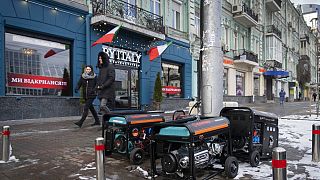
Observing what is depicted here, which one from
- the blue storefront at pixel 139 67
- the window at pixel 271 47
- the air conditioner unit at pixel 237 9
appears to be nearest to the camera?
the blue storefront at pixel 139 67

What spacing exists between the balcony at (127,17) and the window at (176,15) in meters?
2.41

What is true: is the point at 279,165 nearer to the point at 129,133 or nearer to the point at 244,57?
the point at 129,133

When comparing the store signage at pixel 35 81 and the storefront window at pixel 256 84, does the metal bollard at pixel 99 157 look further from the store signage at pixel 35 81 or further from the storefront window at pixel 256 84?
the storefront window at pixel 256 84

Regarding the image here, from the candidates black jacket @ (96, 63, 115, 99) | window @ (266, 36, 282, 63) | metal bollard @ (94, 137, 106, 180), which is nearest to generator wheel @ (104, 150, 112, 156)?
metal bollard @ (94, 137, 106, 180)

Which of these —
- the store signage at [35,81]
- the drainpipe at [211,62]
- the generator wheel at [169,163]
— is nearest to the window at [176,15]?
the store signage at [35,81]

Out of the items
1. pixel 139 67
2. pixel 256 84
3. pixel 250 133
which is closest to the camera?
pixel 250 133

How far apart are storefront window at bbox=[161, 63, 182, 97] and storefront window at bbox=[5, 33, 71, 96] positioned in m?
7.28

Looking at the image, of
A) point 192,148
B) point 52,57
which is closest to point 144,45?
point 52,57

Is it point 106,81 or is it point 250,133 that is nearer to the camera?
point 250,133

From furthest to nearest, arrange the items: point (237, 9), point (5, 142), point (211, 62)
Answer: point (237, 9) → point (211, 62) → point (5, 142)

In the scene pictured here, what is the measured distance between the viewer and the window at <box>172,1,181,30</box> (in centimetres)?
1941

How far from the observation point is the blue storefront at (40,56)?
10102 millimetres

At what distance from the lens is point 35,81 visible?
36.1 ft

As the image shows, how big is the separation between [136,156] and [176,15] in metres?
16.5
